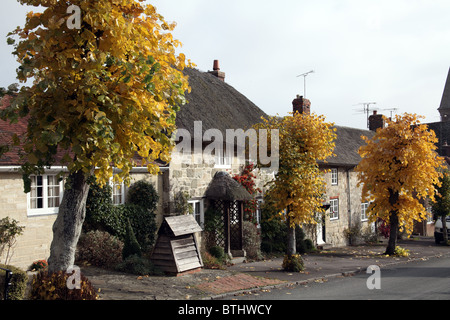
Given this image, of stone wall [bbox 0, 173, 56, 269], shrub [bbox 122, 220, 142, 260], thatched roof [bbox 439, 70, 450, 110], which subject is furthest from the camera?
thatched roof [bbox 439, 70, 450, 110]

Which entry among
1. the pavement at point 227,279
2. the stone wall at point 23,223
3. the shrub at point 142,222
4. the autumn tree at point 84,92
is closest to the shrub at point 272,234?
the pavement at point 227,279

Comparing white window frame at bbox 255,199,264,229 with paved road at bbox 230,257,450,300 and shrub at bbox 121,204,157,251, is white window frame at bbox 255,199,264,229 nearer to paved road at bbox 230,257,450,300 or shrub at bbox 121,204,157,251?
paved road at bbox 230,257,450,300

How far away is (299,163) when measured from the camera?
1486cm

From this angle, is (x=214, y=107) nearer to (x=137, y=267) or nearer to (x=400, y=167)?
(x=400, y=167)

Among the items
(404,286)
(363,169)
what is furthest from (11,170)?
(363,169)

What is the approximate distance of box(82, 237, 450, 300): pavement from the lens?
1102 cm

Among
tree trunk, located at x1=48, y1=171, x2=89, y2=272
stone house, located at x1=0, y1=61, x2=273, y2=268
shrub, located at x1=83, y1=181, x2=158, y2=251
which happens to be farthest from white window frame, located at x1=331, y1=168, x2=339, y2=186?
tree trunk, located at x1=48, y1=171, x2=89, y2=272

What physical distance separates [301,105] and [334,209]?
21.4 feet

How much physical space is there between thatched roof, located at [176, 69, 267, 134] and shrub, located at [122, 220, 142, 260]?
16.0ft

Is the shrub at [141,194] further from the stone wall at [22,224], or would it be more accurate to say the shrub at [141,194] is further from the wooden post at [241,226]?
the wooden post at [241,226]

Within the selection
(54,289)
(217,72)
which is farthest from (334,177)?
(54,289)

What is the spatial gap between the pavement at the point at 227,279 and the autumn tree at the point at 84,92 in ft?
11.2

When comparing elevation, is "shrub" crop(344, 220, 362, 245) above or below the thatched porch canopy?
below
